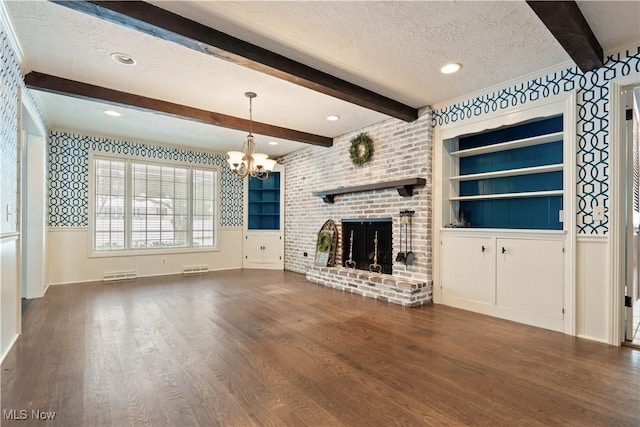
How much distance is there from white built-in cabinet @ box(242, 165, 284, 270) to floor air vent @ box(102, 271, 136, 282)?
2.25 metres

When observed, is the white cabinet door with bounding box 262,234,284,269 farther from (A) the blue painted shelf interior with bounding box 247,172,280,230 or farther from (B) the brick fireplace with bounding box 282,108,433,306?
(A) the blue painted shelf interior with bounding box 247,172,280,230

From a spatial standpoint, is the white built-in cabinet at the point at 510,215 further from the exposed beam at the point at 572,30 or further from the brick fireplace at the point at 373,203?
the exposed beam at the point at 572,30

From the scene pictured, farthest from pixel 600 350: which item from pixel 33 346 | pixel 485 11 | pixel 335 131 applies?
pixel 33 346

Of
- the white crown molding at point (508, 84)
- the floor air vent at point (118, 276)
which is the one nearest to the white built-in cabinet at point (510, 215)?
the white crown molding at point (508, 84)

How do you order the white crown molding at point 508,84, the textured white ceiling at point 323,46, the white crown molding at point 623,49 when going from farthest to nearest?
the white crown molding at point 508,84
the white crown molding at point 623,49
the textured white ceiling at point 323,46

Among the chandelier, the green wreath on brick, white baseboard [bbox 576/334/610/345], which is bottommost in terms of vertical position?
white baseboard [bbox 576/334/610/345]

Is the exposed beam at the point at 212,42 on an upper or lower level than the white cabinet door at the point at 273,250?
upper

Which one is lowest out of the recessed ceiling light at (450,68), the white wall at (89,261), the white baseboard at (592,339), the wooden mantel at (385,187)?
the white baseboard at (592,339)

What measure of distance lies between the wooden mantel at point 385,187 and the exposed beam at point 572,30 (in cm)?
201

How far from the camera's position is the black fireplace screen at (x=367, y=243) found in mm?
5062

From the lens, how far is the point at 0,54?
2482 mm

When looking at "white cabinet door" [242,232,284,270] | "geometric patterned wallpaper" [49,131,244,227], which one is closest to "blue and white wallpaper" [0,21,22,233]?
"geometric patterned wallpaper" [49,131,244,227]

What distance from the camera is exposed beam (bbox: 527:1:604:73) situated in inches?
84.6

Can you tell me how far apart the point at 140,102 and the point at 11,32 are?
1400 millimetres
